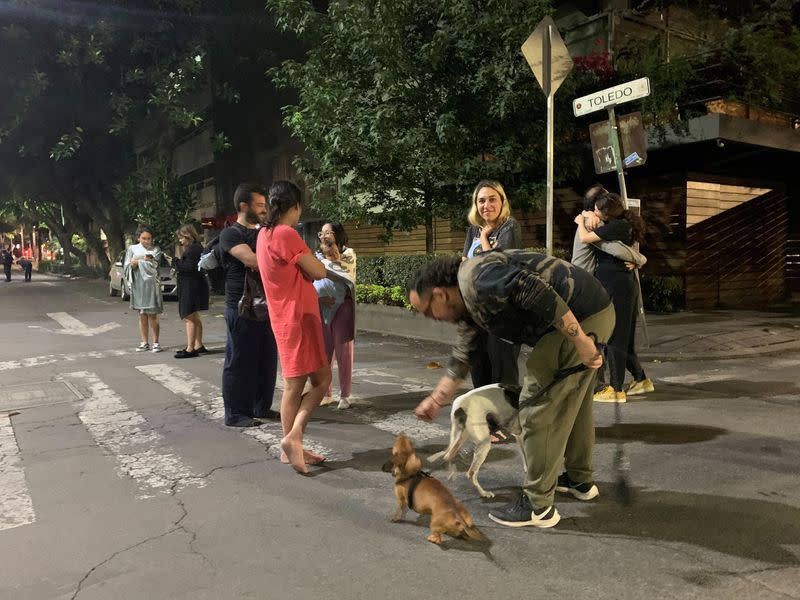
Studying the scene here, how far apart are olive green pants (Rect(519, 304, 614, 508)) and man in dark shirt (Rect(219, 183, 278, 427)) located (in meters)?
2.90

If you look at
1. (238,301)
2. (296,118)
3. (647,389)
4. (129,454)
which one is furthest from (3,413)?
(296,118)

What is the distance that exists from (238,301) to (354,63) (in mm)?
7660

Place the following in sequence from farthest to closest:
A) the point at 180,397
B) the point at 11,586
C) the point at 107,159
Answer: the point at 107,159
the point at 180,397
the point at 11,586

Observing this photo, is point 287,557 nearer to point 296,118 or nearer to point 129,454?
point 129,454

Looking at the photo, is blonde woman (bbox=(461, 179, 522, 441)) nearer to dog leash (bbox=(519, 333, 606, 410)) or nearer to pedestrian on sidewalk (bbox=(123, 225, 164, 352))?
dog leash (bbox=(519, 333, 606, 410))

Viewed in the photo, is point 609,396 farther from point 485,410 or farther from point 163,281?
point 163,281

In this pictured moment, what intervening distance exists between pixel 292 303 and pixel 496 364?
1435 mm

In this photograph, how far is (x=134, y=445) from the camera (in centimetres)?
487

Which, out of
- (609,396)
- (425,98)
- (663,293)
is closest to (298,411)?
(609,396)

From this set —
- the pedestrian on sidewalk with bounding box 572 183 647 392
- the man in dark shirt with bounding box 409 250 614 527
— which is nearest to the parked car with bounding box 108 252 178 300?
the pedestrian on sidewalk with bounding box 572 183 647 392

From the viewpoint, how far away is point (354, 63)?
11.5 meters

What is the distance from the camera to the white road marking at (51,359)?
8680mm

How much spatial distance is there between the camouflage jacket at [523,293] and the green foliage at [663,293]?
9.83m

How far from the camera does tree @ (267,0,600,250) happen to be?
10.1 metres
